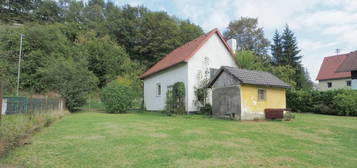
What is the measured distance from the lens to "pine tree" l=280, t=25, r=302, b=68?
3428 centimetres

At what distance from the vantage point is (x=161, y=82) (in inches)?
762

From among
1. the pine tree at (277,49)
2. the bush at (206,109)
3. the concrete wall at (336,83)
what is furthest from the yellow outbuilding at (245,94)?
the pine tree at (277,49)

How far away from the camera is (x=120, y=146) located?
5.41 m

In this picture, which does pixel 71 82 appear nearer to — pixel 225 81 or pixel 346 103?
pixel 225 81

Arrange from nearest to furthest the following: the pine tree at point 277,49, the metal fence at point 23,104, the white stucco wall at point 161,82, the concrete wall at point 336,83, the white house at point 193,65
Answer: the metal fence at point 23,104 < the white house at point 193,65 < the white stucco wall at point 161,82 < the concrete wall at point 336,83 < the pine tree at point 277,49

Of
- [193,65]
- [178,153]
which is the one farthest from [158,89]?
[178,153]

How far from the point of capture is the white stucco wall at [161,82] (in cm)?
1645

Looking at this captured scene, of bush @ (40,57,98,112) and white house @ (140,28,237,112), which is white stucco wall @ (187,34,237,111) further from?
bush @ (40,57,98,112)

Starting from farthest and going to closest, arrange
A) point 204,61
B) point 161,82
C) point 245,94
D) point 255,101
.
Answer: point 161,82 → point 204,61 → point 255,101 → point 245,94

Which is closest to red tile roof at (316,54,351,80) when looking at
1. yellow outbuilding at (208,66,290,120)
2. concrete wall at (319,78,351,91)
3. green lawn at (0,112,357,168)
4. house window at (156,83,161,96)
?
concrete wall at (319,78,351,91)

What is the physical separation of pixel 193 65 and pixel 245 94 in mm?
5076

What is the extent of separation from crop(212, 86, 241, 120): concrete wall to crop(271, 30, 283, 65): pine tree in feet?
86.9

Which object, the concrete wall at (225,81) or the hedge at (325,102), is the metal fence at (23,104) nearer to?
the concrete wall at (225,81)

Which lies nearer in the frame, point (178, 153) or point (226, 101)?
point (178, 153)
